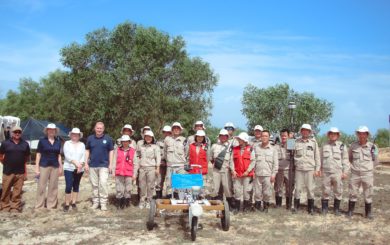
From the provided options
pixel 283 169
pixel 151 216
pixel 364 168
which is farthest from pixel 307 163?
pixel 151 216

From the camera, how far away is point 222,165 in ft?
30.8

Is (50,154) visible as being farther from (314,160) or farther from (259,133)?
(314,160)

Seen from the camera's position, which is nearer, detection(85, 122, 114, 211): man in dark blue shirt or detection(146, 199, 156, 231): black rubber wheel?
detection(146, 199, 156, 231): black rubber wheel

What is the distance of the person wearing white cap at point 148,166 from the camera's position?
9.65 metres

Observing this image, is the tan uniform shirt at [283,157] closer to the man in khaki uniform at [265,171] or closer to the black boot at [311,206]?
the man in khaki uniform at [265,171]

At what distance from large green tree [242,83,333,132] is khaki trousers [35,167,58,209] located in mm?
29974

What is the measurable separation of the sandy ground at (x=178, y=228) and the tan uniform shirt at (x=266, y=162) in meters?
0.92

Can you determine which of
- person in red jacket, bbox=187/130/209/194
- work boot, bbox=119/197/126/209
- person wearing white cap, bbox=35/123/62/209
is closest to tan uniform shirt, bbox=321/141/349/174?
person in red jacket, bbox=187/130/209/194

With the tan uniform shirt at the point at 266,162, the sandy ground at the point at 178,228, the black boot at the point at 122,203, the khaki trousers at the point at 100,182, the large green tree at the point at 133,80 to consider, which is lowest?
the sandy ground at the point at 178,228

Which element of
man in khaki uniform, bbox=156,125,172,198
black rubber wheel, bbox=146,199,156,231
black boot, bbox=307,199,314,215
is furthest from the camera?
man in khaki uniform, bbox=156,125,172,198

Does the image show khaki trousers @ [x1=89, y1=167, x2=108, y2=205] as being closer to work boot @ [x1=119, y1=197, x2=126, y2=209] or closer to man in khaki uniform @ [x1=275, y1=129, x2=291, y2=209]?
work boot @ [x1=119, y1=197, x2=126, y2=209]

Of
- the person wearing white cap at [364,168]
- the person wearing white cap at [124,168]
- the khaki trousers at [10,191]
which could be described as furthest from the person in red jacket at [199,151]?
the khaki trousers at [10,191]

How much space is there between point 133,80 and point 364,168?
17430 millimetres

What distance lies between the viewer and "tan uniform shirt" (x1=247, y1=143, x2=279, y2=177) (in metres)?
9.40
